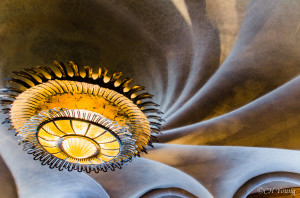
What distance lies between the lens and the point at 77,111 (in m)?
2.42

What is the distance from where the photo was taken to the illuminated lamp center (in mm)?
2723

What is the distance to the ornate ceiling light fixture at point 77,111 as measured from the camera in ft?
8.16

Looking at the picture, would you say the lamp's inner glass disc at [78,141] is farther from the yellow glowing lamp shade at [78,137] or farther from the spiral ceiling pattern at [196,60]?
the spiral ceiling pattern at [196,60]

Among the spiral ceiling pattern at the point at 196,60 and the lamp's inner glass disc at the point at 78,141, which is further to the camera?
the spiral ceiling pattern at the point at 196,60

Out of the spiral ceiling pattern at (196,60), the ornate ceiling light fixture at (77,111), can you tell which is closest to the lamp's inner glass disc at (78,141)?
the ornate ceiling light fixture at (77,111)

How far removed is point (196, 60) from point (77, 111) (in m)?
2.31

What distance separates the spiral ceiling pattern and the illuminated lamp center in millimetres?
1774

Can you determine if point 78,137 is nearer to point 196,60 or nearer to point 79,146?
point 79,146

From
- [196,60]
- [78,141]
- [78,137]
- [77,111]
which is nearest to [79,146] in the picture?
[78,141]

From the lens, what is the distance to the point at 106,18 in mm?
3873

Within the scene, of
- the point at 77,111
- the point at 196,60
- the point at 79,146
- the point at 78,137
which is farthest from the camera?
the point at 196,60

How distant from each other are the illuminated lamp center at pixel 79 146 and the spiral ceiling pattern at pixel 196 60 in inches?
69.9

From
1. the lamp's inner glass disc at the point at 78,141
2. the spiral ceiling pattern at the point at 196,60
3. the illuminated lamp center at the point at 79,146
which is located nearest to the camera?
the lamp's inner glass disc at the point at 78,141

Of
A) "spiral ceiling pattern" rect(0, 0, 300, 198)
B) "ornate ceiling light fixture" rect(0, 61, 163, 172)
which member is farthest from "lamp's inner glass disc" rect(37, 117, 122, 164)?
"spiral ceiling pattern" rect(0, 0, 300, 198)
